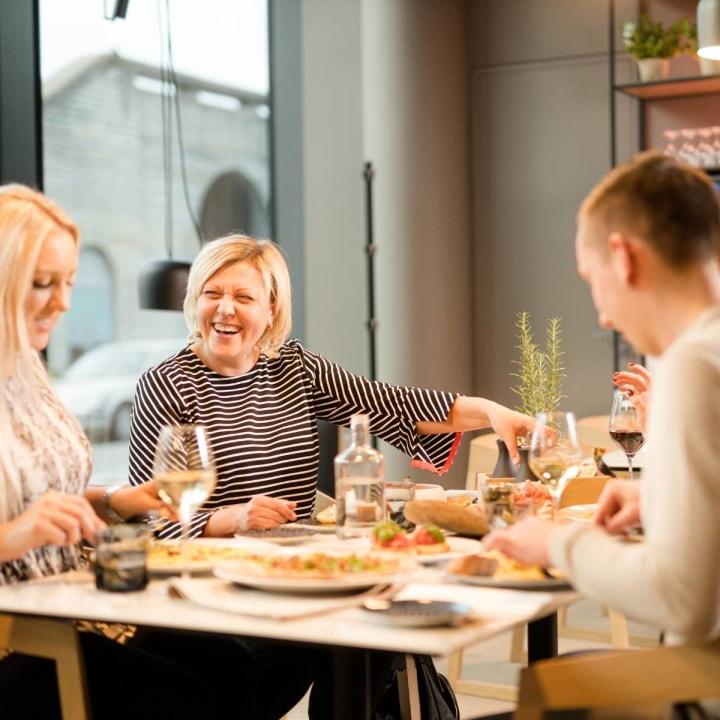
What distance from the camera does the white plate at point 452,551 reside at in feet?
6.25

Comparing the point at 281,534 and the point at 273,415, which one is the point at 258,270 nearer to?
the point at 273,415

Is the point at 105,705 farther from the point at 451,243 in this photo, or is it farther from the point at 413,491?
the point at 451,243

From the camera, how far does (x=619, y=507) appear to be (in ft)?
5.90

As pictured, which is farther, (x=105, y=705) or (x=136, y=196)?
(x=136, y=196)

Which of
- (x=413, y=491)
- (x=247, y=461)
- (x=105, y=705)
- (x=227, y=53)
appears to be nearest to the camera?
(x=105, y=705)

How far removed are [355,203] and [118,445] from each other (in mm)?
1959

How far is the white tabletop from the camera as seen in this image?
4.74 feet

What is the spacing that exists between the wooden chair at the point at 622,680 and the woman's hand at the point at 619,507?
13.4 inches

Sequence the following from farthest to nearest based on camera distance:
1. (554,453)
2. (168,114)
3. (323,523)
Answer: (168,114)
(323,523)
(554,453)

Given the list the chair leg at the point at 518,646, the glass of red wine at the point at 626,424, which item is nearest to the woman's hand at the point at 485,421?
the glass of red wine at the point at 626,424

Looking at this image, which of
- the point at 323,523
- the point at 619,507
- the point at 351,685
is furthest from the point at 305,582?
the point at 323,523

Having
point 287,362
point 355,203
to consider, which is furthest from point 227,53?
point 287,362

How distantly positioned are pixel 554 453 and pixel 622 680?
57 centimetres

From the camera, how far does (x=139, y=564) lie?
1.75 m
